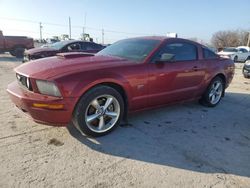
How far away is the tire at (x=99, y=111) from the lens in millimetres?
3260

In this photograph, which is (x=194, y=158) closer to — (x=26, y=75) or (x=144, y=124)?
(x=144, y=124)

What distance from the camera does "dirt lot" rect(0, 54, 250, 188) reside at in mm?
2594

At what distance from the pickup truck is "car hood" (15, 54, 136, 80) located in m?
15.3

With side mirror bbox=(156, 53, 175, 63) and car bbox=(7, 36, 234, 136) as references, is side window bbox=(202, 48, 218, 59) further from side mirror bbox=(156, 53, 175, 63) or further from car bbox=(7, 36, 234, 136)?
side mirror bbox=(156, 53, 175, 63)

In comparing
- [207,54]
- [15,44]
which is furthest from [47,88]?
[15,44]

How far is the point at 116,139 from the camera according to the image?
3518 mm

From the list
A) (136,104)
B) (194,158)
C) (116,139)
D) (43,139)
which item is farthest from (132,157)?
(43,139)

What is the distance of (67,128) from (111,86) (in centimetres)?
99

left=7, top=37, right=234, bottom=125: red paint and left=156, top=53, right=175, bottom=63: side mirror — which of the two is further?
left=156, top=53, right=175, bottom=63: side mirror

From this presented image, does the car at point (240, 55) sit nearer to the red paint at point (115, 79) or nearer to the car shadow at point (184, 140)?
the red paint at point (115, 79)

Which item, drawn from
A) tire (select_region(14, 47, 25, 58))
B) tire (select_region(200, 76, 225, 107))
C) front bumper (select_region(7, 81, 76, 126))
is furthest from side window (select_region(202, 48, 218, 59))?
tire (select_region(14, 47, 25, 58))

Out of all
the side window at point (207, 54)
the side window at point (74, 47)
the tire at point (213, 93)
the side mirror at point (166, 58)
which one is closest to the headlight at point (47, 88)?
the side mirror at point (166, 58)

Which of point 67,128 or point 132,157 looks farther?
point 67,128

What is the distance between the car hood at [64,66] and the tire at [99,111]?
1.21 ft
